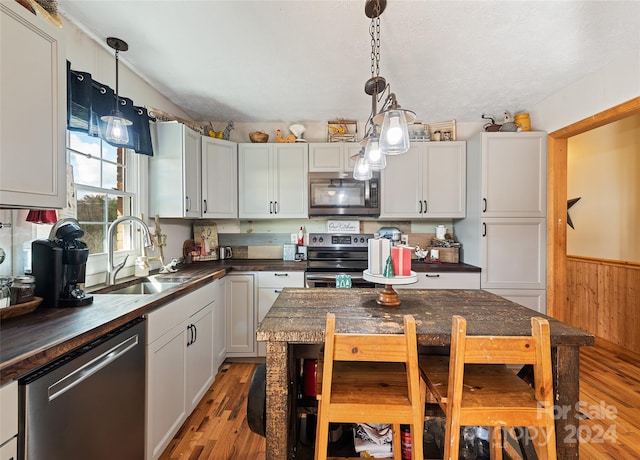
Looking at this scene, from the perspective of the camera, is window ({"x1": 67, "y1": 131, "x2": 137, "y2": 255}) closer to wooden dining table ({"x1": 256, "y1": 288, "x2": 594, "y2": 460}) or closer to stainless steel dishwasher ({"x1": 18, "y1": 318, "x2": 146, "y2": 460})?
stainless steel dishwasher ({"x1": 18, "y1": 318, "x2": 146, "y2": 460})

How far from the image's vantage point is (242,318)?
8.84ft

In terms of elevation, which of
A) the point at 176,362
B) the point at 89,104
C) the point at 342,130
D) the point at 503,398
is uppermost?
the point at 342,130

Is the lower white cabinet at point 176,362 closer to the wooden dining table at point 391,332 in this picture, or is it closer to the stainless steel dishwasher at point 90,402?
the stainless steel dishwasher at point 90,402

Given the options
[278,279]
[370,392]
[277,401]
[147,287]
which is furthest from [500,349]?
[147,287]

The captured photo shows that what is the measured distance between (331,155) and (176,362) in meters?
2.30

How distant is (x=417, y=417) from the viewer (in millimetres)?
936

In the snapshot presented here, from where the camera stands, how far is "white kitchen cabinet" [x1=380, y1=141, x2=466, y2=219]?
9.62 feet

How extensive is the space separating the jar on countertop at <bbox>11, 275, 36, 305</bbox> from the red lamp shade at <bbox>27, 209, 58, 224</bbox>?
1.11ft

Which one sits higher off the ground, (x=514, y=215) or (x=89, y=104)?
(x=89, y=104)

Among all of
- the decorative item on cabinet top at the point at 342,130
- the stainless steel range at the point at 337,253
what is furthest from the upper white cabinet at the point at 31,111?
the decorative item on cabinet top at the point at 342,130

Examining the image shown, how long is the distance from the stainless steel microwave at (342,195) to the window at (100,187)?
5.39 feet

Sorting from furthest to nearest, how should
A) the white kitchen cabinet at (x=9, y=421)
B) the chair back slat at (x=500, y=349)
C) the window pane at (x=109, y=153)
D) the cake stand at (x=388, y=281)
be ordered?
the window pane at (x=109, y=153), the cake stand at (x=388, y=281), the chair back slat at (x=500, y=349), the white kitchen cabinet at (x=9, y=421)

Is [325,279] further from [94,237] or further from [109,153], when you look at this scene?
[109,153]

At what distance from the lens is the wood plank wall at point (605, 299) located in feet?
8.87
